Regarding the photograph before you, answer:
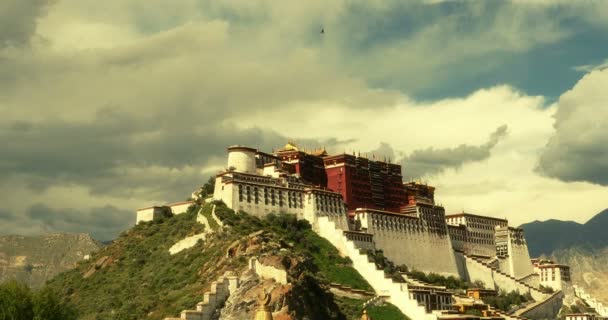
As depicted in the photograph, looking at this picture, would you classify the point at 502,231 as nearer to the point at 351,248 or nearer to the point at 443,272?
the point at 443,272

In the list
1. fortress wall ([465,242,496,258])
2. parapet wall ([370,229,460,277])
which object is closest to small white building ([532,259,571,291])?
fortress wall ([465,242,496,258])

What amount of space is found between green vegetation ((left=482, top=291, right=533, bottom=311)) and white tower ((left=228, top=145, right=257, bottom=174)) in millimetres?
33089

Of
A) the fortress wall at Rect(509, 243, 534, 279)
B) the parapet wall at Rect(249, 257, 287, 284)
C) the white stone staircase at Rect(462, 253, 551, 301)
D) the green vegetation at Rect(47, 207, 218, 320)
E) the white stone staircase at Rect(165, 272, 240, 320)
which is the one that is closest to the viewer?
the white stone staircase at Rect(165, 272, 240, 320)

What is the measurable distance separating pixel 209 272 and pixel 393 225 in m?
36.8

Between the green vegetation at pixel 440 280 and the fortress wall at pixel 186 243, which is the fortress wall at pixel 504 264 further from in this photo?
the fortress wall at pixel 186 243

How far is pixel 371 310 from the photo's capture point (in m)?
92.3

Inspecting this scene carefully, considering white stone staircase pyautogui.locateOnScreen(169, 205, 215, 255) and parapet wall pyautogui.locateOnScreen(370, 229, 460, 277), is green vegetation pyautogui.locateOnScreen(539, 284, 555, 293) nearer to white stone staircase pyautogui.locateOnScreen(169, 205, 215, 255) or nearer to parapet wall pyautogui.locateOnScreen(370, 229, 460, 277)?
parapet wall pyautogui.locateOnScreen(370, 229, 460, 277)

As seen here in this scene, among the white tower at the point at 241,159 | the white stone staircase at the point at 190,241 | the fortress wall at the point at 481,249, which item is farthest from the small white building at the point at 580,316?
the white stone staircase at the point at 190,241

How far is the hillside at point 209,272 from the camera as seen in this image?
243 ft

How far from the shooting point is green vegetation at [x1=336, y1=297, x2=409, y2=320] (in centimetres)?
8800

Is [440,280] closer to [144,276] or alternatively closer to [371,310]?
[371,310]

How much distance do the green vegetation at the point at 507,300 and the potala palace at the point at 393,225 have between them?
4.40ft

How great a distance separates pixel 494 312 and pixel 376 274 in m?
13.7

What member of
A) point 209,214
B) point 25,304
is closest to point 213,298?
point 25,304
